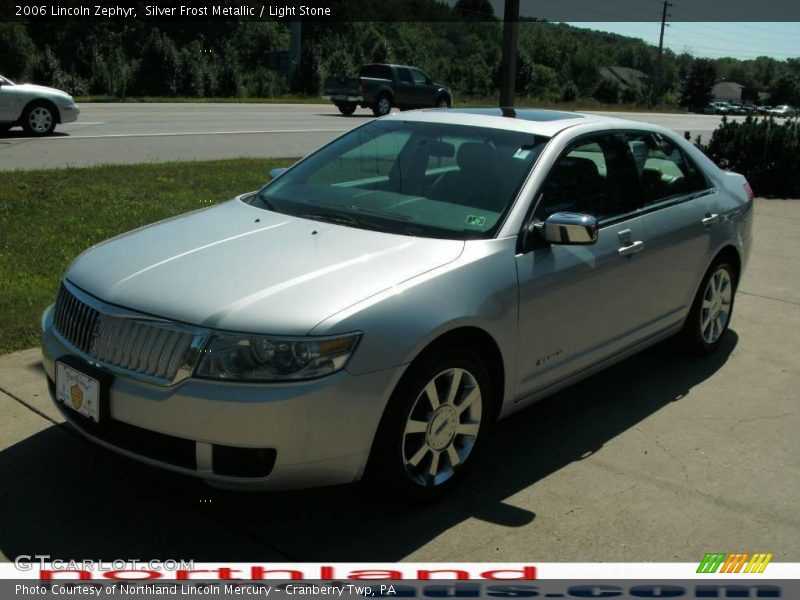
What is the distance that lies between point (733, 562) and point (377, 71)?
28015mm

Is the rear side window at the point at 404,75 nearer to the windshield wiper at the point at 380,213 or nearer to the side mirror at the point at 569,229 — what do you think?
the windshield wiper at the point at 380,213

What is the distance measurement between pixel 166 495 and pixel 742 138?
1196 centimetres

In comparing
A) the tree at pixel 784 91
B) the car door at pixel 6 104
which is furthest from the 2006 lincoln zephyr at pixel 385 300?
the tree at pixel 784 91

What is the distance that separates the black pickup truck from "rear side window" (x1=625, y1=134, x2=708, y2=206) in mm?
24035

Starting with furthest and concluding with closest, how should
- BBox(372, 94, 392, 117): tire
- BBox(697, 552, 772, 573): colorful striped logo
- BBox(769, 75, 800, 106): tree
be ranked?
BBox(769, 75, 800, 106): tree < BBox(372, 94, 392, 117): tire < BBox(697, 552, 772, 573): colorful striped logo

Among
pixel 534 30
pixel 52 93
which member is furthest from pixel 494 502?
pixel 534 30

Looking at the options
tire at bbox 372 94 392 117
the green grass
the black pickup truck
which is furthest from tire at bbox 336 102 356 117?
the green grass

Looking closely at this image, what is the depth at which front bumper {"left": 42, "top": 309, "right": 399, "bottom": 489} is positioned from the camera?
314 cm

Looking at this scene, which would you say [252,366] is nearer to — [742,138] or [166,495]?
[166,495]

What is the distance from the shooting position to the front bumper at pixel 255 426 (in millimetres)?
3137

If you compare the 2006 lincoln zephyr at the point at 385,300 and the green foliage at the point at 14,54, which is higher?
the green foliage at the point at 14,54

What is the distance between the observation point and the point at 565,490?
400 centimetres

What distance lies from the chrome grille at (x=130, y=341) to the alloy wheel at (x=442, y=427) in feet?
3.03
